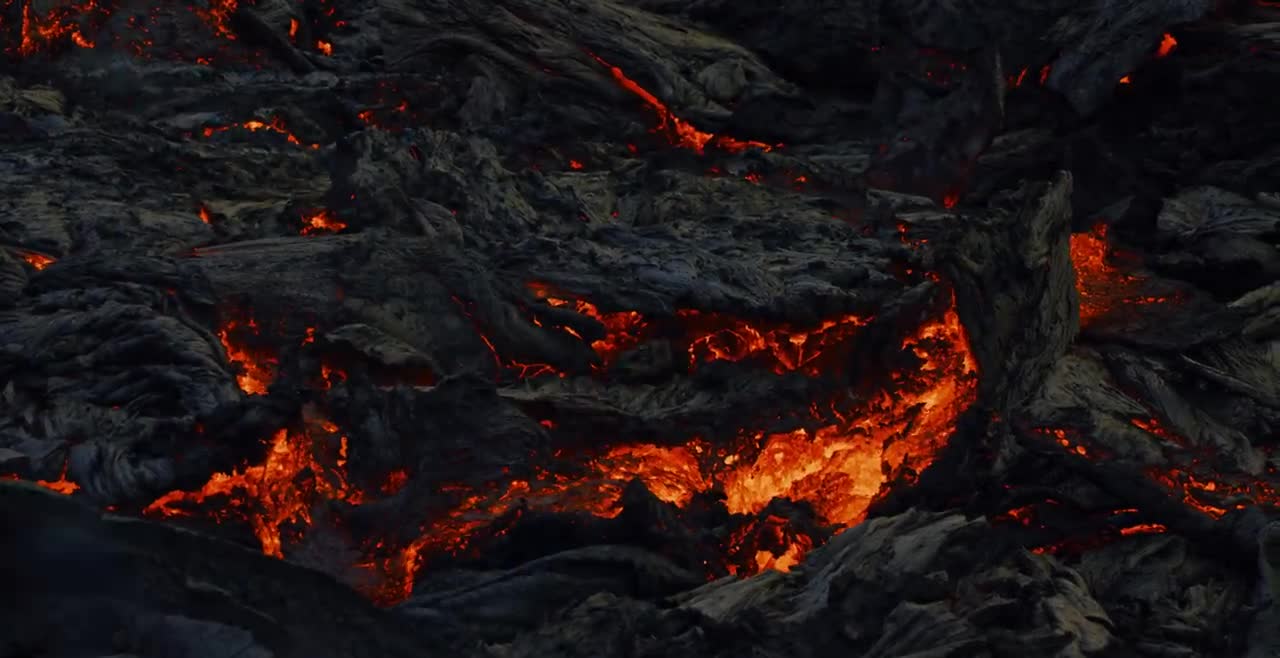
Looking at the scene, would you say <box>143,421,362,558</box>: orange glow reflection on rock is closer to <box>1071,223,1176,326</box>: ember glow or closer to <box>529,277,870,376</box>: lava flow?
<box>529,277,870,376</box>: lava flow

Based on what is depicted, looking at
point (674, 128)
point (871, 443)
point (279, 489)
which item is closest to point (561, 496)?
point (279, 489)

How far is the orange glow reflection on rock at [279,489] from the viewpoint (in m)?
7.35

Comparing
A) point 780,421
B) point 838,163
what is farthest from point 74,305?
point 838,163

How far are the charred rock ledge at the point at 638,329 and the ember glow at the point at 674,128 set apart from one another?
6 cm

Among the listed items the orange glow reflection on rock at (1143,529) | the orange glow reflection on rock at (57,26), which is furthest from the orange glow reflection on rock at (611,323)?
the orange glow reflection on rock at (57,26)

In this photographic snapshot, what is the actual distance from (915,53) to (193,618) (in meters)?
7.95

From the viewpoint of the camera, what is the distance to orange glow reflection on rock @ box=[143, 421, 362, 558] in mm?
7348

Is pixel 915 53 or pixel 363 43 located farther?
pixel 363 43

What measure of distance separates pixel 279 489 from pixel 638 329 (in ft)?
7.89

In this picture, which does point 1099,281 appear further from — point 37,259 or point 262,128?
point 37,259

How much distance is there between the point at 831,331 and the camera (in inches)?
348

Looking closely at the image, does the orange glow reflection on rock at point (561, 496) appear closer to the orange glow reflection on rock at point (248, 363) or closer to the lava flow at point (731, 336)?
the lava flow at point (731, 336)

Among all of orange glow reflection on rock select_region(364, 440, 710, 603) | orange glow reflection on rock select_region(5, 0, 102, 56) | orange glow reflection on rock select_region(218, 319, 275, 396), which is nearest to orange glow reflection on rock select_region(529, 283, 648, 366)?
orange glow reflection on rock select_region(364, 440, 710, 603)

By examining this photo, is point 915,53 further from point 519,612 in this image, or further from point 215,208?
point 519,612
